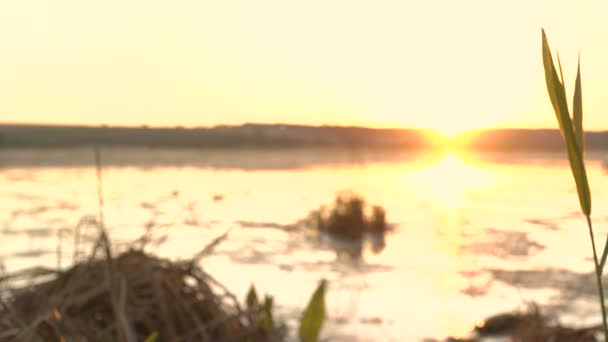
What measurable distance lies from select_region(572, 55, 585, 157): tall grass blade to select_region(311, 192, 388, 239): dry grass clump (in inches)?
331

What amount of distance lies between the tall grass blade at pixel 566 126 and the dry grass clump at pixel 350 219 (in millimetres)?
8437

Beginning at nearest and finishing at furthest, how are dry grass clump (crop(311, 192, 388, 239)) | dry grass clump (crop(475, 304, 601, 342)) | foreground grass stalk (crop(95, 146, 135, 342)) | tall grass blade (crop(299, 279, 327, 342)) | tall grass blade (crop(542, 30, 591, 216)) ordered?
foreground grass stalk (crop(95, 146, 135, 342))
tall grass blade (crop(542, 30, 591, 216))
tall grass blade (crop(299, 279, 327, 342))
dry grass clump (crop(475, 304, 601, 342))
dry grass clump (crop(311, 192, 388, 239))

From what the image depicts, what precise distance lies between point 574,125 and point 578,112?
2cm

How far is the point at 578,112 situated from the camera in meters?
0.74

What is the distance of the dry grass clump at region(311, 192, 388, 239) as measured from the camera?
928 centimetres

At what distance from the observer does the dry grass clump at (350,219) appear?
30.5ft

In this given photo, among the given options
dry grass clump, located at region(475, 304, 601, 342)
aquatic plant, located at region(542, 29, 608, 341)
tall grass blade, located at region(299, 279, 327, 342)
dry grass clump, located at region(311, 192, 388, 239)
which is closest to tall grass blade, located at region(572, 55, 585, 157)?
aquatic plant, located at region(542, 29, 608, 341)

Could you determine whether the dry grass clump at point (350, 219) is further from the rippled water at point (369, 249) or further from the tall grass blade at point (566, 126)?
the tall grass blade at point (566, 126)

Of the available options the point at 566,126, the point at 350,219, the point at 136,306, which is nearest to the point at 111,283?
the point at 136,306

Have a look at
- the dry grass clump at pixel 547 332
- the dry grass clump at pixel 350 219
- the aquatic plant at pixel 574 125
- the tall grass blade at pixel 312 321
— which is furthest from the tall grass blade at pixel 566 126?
the dry grass clump at pixel 350 219

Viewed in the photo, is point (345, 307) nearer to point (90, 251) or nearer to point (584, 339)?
point (584, 339)

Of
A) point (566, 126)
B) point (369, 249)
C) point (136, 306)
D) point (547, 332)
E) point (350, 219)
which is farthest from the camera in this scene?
point (350, 219)

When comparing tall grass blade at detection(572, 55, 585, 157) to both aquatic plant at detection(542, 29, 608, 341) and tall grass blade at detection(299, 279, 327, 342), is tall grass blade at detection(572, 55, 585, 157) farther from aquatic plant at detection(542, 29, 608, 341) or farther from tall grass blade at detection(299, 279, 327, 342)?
tall grass blade at detection(299, 279, 327, 342)

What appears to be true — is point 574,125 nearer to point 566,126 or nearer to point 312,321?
point 566,126
